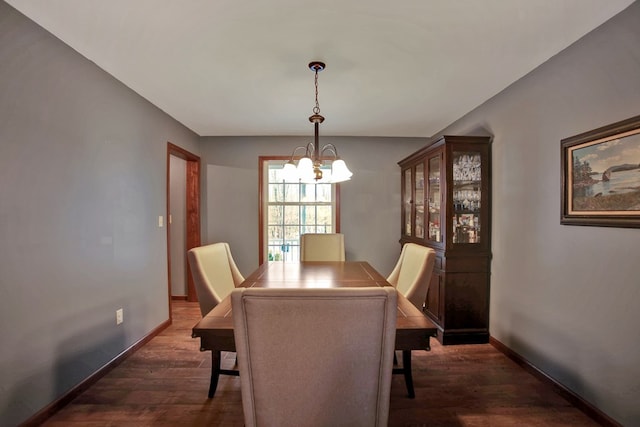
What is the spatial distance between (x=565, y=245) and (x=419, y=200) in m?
1.58

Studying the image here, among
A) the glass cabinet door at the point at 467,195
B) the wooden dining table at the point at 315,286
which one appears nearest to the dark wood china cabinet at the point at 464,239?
the glass cabinet door at the point at 467,195

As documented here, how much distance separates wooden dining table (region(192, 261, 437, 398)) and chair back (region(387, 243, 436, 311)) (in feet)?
0.58

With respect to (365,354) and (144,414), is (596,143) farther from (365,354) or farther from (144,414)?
(144,414)

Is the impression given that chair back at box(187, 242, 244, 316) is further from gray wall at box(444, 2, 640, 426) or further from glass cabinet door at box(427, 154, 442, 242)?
gray wall at box(444, 2, 640, 426)

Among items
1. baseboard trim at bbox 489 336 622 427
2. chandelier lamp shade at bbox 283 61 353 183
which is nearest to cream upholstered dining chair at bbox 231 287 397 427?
chandelier lamp shade at bbox 283 61 353 183

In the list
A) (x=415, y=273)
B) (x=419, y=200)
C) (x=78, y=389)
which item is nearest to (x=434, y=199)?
(x=419, y=200)

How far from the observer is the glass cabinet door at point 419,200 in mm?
3396

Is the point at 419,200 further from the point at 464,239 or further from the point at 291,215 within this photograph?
the point at 291,215

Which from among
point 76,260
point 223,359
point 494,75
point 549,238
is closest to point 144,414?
point 223,359

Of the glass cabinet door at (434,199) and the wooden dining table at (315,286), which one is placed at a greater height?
the glass cabinet door at (434,199)

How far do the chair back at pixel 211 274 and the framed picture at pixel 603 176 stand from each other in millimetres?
2329

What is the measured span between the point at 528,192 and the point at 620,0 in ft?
4.04

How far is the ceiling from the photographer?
5.26ft

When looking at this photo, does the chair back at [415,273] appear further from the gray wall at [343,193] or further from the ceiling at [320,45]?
the gray wall at [343,193]
